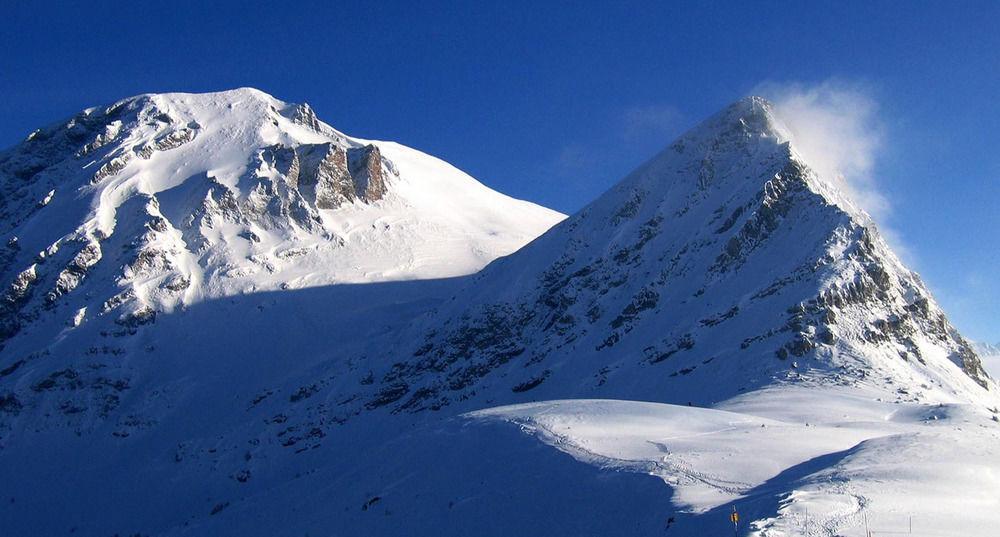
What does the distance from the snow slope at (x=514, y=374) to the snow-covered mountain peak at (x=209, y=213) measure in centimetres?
56

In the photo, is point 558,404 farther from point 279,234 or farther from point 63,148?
point 63,148

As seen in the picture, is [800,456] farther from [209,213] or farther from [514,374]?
[209,213]

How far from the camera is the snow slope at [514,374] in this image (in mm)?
29156

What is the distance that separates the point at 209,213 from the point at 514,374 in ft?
172

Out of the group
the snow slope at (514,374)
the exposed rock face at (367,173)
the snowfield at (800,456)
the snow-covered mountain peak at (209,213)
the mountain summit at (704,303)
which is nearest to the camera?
the snowfield at (800,456)

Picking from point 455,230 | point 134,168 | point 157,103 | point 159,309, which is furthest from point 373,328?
A: point 157,103

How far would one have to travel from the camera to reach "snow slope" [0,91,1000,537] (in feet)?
95.7

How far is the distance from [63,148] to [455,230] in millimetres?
55366

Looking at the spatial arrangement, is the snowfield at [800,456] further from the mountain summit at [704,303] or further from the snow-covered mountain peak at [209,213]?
the snow-covered mountain peak at [209,213]

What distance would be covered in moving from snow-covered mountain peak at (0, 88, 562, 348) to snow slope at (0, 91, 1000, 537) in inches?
21.9

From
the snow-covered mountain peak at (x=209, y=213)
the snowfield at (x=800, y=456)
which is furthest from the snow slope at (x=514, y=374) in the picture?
the snow-covered mountain peak at (x=209, y=213)

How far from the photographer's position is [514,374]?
2638 inches

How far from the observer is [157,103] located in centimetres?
12825

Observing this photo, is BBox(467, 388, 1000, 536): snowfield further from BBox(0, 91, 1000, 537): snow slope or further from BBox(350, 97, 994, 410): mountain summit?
BBox(350, 97, 994, 410): mountain summit
